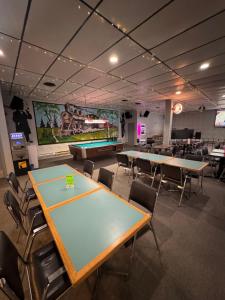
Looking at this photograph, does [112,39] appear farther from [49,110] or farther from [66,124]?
[66,124]

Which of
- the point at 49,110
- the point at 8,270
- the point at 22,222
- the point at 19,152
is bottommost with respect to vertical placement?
the point at 22,222

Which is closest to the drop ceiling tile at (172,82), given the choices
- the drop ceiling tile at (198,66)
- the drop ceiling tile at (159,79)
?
the drop ceiling tile at (159,79)

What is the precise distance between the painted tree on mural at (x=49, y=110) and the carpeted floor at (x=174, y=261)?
15.4ft

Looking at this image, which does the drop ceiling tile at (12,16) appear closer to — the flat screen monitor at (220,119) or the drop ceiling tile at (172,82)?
the drop ceiling tile at (172,82)

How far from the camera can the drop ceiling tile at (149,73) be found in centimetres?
280

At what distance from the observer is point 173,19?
1536 millimetres

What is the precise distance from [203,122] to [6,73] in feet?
41.3

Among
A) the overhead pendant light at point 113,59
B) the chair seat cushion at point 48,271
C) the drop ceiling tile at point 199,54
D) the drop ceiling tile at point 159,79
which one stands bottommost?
the chair seat cushion at point 48,271

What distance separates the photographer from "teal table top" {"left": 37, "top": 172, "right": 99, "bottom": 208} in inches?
60.9

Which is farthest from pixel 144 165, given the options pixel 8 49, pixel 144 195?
pixel 8 49

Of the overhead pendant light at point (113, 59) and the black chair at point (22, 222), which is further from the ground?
the overhead pendant light at point (113, 59)

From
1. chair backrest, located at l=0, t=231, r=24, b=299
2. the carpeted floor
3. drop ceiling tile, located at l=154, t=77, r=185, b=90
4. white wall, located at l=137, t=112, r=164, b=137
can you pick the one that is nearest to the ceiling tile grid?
drop ceiling tile, located at l=154, t=77, r=185, b=90

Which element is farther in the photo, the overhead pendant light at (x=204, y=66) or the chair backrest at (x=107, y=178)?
the overhead pendant light at (x=204, y=66)

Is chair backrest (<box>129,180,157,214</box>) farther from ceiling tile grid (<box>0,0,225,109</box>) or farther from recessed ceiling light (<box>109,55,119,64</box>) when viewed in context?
recessed ceiling light (<box>109,55,119,64</box>)
